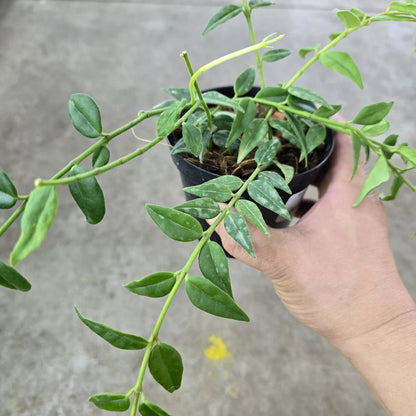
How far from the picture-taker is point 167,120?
39 centimetres

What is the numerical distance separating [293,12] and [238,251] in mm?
1348

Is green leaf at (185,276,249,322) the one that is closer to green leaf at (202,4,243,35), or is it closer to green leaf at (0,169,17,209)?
green leaf at (0,169,17,209)

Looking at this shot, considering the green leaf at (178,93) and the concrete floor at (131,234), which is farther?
the concrete floor at (131,234)

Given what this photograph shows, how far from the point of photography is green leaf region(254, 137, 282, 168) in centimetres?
48

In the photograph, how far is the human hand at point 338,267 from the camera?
0.53m

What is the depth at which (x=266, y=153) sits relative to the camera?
0.49 m

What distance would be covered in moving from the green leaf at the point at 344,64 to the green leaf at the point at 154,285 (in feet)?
0.86

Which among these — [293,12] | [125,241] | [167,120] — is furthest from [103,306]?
[293,12]

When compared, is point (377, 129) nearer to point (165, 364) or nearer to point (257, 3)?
point (257, 3)

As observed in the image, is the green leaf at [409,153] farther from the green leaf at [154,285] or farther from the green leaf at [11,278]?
the green leaf at [11,278]

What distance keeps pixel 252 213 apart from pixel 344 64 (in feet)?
0.59

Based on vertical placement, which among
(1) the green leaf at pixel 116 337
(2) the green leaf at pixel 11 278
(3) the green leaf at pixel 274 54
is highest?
(3) the green leaf at pixel 274 54

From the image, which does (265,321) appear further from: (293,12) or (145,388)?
(293,12)

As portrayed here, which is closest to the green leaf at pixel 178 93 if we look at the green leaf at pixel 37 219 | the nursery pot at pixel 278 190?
the nursery pot at pixel 278 190
